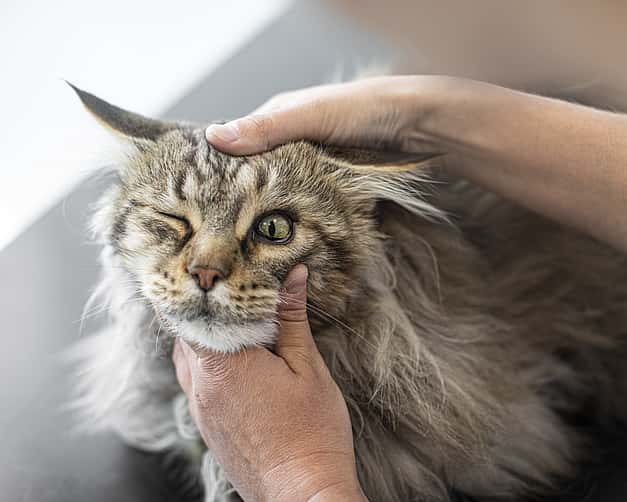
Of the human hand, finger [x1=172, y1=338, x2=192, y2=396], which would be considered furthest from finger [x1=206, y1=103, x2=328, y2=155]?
finger [x1=172, y1=338, x2=192, y2=396]

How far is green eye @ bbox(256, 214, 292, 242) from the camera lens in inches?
45.2

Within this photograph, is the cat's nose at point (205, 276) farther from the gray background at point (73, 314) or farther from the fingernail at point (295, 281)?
the gray background at point (73, 314)

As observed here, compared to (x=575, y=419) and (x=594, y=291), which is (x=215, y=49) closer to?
(x=594, y=291)

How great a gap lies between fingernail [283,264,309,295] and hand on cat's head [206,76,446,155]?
0.21 metres

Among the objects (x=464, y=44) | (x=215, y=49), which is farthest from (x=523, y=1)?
(x=215, y=49)

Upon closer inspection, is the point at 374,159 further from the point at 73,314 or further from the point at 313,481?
the point at 73,314

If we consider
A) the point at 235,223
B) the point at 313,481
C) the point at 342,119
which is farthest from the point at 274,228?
the point at 313,481

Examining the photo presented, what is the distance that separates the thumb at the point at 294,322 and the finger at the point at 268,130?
0.22 m

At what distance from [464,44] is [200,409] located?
96 cm

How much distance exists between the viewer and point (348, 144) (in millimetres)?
1318

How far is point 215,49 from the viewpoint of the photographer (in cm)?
208

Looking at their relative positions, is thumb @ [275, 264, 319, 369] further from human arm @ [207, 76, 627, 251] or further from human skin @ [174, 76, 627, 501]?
human arm @ [207, 76, 627, 251]

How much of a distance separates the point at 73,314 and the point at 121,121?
647 mm

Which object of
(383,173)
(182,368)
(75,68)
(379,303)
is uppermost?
(75,68)
